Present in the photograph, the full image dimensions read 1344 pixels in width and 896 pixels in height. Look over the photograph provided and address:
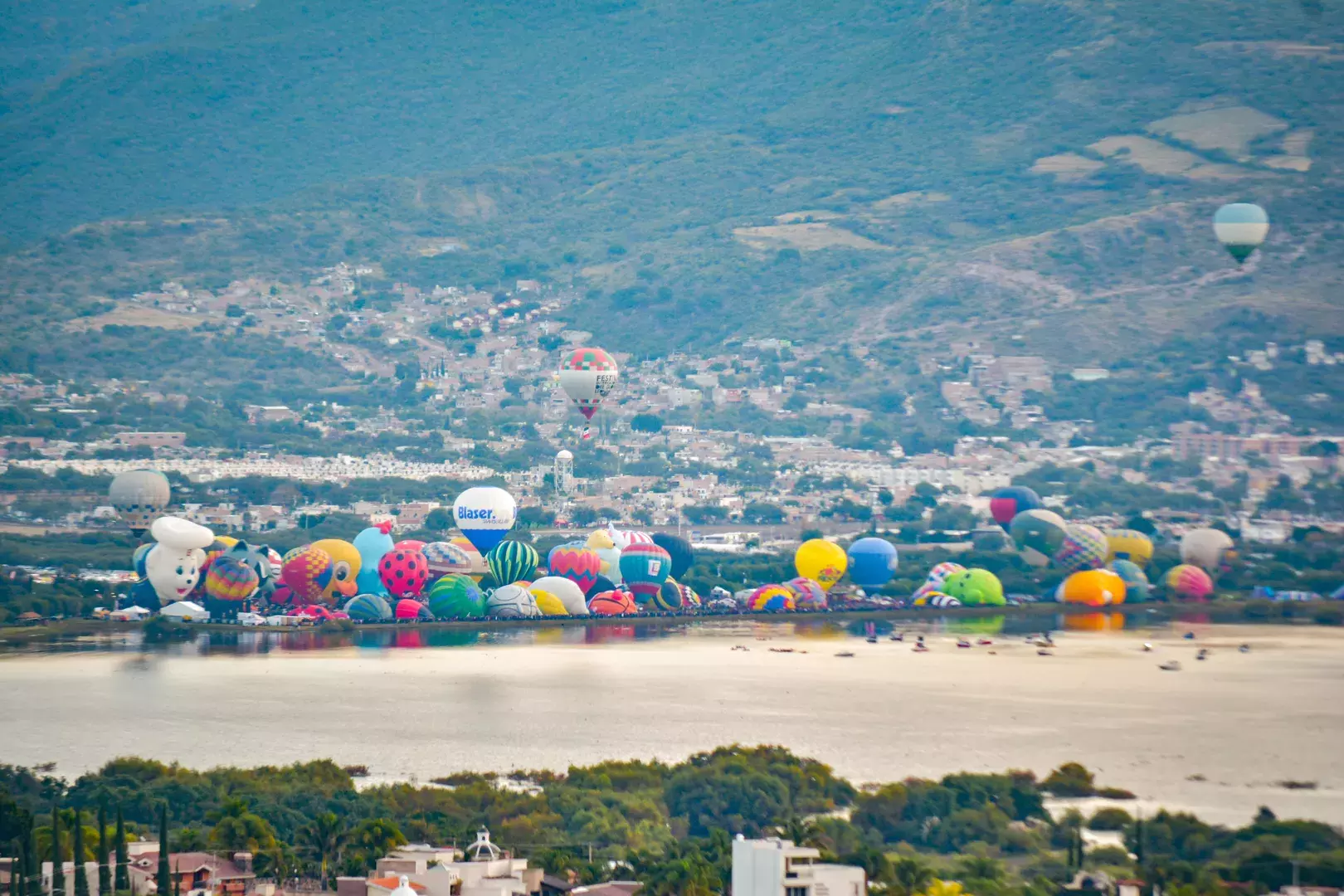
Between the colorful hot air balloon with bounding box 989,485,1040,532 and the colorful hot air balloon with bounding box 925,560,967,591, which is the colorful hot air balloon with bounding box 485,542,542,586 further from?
the colorful hot air balloon with bounding box 989,485,1040,532

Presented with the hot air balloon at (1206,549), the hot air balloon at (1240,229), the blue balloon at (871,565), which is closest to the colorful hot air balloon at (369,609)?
the blue balloon at (871,565)

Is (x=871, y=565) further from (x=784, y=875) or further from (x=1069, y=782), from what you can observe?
(x=784, y=875)

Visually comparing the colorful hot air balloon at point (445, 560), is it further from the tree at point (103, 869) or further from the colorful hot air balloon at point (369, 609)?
the tree at point (103, 869)

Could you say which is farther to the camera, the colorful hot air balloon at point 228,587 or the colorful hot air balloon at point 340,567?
the colorful hot air balloon at point 340,567

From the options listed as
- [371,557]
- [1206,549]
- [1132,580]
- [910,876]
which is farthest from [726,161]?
[910,876]

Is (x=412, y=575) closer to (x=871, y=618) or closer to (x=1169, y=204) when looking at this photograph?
(x=871, y=618)

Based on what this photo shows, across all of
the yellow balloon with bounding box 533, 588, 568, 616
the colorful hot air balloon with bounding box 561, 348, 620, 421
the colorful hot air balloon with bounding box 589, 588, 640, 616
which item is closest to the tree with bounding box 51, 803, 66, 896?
the yellow balloon with bounding box 533, 588, 568, 616
